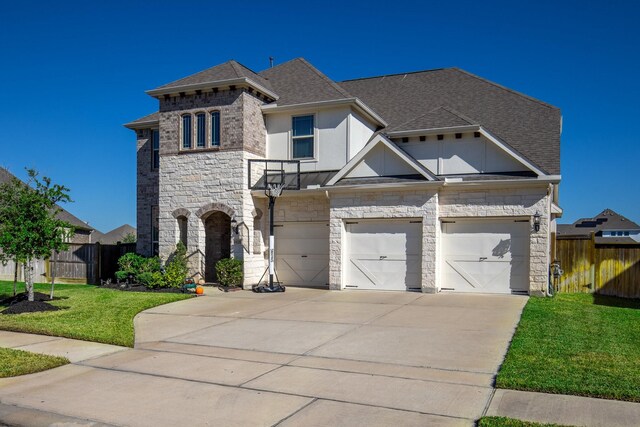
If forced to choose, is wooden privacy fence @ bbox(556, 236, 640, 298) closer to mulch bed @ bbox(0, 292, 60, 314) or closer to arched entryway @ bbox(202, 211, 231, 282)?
arched entryway @ bbox(202, 211, 231, 282)

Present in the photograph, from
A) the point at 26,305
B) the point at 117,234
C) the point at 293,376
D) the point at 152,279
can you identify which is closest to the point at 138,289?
the point at 152,279

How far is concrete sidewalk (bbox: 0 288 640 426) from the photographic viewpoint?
584 cm

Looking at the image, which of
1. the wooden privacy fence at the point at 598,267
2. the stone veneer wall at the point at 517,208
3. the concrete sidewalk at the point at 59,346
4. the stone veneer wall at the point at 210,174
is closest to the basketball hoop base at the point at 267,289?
the stone veneer wall at the point at 210,174

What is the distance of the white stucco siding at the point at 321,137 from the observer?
1822 cm

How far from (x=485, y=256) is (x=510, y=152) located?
10.3ft

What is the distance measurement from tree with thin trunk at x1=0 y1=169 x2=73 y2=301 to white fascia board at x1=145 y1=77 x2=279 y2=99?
20.5 ft

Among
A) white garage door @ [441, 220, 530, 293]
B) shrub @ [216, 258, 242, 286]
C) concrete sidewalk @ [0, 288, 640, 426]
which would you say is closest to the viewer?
concrete sidewalk @ [0, 288, 640, 426]

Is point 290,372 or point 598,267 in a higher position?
point 598,267

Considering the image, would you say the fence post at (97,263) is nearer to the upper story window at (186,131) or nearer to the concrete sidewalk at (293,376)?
the upper story window at (186,131)

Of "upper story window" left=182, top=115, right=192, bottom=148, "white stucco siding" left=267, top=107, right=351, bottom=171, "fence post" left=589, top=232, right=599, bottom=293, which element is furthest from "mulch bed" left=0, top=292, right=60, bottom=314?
"fence post" left=589, top=232, right=599, bottom=293

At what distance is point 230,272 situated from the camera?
1745cm

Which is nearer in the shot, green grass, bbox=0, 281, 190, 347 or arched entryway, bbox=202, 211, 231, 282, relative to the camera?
green grass, bbox=0, 281, 190, 347

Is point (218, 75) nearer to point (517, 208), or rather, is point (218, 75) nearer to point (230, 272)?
point (230, 272)

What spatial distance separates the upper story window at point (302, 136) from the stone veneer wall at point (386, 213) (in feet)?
7.74
